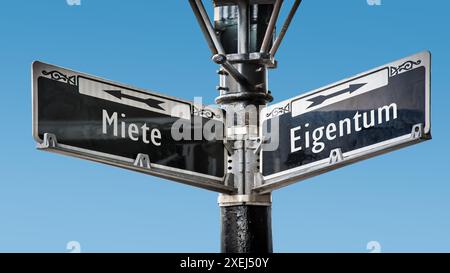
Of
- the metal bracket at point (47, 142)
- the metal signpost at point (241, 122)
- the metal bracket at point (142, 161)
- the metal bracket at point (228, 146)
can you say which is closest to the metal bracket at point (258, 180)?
the metal signpost at point (241, 122)

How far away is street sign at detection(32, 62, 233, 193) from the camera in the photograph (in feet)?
23.7

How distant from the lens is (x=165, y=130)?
308 inches

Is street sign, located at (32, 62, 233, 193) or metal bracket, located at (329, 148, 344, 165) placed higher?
street sign, located at (32, 62, 233, 193)

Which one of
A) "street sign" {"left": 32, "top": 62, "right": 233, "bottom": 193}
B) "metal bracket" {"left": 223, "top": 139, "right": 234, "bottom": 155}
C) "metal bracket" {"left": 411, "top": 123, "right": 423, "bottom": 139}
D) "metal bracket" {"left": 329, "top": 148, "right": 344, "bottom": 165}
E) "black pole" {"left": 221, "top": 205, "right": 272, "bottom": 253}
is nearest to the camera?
"metal bracket" {"left": 411, "top": 123, "right": 423, "bottom": 139}

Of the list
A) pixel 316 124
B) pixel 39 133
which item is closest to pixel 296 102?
pixel 316 124

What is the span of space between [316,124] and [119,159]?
154 cm

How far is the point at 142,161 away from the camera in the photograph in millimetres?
7625

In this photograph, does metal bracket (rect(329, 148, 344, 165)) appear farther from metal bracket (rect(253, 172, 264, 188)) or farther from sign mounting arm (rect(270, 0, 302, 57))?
sign mounting arm (rect(270, 0, 302, 57))

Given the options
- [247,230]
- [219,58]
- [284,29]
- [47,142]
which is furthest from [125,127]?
[284,29]

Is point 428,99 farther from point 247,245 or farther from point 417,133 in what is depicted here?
point 247,245

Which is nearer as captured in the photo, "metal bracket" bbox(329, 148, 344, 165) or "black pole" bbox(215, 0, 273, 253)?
"metal bracket" bbox(329, 148, 344, 165)

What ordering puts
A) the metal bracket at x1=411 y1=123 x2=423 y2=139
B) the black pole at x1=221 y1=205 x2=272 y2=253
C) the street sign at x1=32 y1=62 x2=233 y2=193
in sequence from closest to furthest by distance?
the metal bracket at x1=411 y1=123 x2=423 y2=139, the street sign at x1=32 y1=62 x2=233 y2=193, the black pole at x1=221 y1=205 x2=272 y2=253

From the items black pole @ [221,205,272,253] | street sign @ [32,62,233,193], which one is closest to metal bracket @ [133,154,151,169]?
street sign @ [32,62,233,193]

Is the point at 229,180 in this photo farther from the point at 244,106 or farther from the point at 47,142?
the point at 47,142
